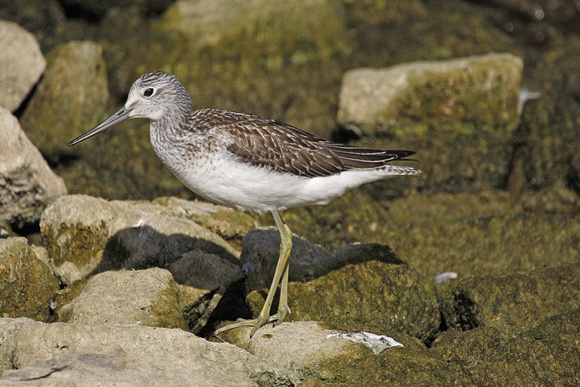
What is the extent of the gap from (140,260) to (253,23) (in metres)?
7.48

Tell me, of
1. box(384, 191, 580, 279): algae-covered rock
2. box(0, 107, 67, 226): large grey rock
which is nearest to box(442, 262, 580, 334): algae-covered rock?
box(384, 191, 580, 279): algae-covered rock

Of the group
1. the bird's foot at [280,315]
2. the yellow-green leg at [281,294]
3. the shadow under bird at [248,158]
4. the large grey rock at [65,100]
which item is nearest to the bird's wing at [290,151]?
the shadow under bird at [248,158]

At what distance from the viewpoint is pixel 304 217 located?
10.7 metres

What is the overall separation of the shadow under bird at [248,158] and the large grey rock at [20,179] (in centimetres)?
202

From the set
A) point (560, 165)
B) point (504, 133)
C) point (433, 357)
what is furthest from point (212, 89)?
point (433, 357)

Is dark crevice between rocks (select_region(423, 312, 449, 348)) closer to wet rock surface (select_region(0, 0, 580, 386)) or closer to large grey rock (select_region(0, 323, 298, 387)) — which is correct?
wet rock surface (select_region(0, 0, 580, 386))

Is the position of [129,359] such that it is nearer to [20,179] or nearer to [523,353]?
[523,353]

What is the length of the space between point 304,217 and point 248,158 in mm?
3662

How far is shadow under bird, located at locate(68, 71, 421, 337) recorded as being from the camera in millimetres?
7070

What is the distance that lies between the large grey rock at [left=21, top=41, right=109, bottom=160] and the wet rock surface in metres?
0.04

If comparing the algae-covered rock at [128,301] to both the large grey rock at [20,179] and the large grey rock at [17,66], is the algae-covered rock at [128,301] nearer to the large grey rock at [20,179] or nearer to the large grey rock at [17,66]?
the large grey rock at [20,179]

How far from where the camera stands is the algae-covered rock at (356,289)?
774cm

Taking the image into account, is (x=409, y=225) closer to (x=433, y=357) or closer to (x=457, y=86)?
(x=457, y=86)

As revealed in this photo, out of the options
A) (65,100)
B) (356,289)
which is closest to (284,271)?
(356,289)
